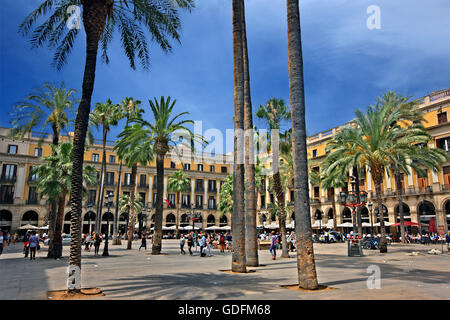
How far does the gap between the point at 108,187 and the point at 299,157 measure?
5651 centimetres

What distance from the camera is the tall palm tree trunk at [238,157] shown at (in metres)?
13.1

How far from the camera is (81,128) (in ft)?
31.2

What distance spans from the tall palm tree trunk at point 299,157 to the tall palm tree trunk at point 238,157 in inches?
152

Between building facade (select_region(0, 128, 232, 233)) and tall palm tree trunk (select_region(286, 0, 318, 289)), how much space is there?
2865cm

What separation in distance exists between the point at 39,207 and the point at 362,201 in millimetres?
48085

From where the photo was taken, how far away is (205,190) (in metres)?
70.4

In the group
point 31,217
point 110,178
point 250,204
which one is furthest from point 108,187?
point 250,204

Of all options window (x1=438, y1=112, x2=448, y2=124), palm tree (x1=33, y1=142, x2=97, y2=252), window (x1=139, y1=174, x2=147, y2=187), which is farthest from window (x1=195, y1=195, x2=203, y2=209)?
palm tree (x1=33, y1=142, x2=97, y2=252)

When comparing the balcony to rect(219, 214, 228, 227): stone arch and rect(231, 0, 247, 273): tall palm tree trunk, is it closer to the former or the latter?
rect(219, 214, 228, 227): stone arch

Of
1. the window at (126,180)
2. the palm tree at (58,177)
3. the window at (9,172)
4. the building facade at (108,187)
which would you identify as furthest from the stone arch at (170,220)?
the palm tree at (58,177)

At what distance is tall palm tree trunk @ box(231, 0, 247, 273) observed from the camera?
43.1 ft

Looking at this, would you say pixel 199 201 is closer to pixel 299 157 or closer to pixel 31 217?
pixel 31 217
